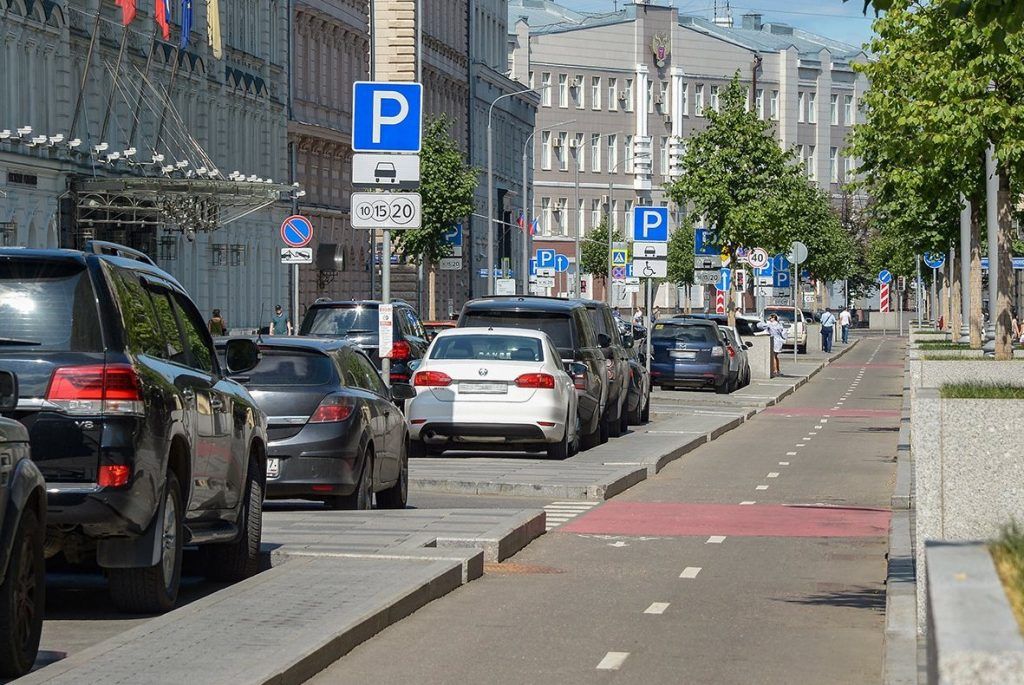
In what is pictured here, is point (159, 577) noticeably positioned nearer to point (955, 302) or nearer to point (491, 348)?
point (491, 348)

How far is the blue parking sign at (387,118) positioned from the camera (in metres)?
19.6

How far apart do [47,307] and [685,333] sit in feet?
120

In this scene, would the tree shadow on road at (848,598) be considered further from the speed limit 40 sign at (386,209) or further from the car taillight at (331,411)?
the speed limit 40 sign at (386,209)

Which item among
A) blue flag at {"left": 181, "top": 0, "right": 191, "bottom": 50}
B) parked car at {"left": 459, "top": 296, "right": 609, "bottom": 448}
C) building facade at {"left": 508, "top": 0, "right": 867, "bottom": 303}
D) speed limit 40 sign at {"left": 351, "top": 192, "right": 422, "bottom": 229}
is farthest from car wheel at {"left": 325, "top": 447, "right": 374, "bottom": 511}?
building facade at {"left": 508, "top": 0, "right": 867, "bottom": 303}

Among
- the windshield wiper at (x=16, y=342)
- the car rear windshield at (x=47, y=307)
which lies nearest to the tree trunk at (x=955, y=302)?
the car rear windshield at (x=47, y=307)

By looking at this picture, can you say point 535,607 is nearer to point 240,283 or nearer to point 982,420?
point 982,420

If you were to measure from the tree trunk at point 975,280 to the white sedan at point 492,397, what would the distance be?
1228cm

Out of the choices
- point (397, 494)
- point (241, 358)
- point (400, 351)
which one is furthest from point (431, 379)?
point (241, 358)

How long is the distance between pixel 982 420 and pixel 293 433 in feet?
24.7

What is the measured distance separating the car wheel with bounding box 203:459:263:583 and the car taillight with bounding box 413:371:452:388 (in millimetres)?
11400

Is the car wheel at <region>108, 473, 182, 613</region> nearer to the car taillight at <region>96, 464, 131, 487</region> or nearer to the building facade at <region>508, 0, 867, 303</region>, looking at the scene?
the car taillight at <region>96, 464, 131, 487</region>

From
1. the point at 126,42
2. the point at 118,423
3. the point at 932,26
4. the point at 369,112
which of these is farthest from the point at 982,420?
the point at 126,42

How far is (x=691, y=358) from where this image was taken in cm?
4538

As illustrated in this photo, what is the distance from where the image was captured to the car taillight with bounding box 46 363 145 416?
31.1ft
